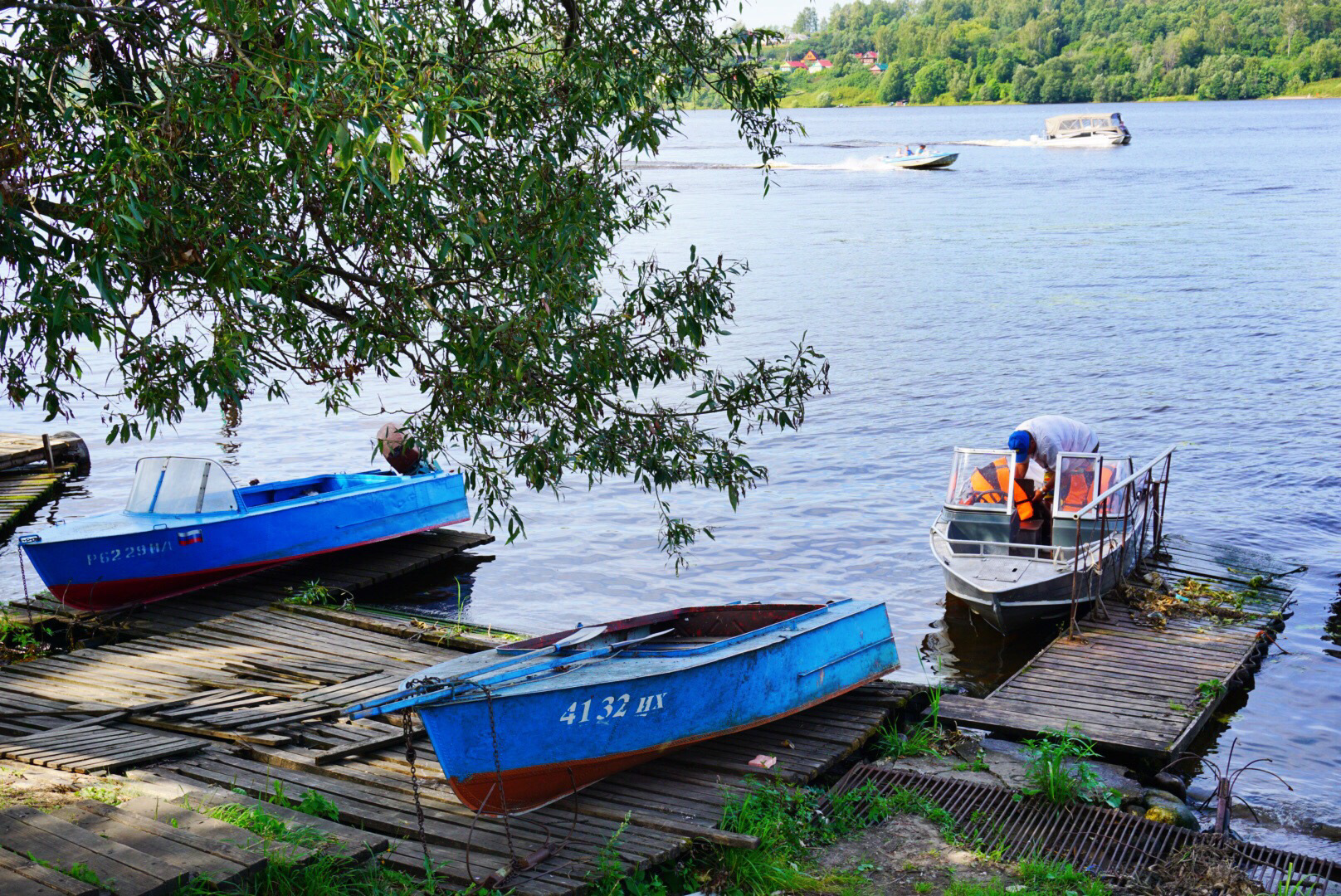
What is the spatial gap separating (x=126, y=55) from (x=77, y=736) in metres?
5.11

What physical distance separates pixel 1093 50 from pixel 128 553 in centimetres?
15804

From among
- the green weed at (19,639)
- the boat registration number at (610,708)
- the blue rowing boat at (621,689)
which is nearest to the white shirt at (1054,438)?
the blue rowing boat at (621,689)

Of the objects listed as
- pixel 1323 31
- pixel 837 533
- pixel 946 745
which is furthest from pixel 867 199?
pixel 1323 31

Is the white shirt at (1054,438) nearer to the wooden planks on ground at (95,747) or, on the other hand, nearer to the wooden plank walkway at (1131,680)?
the wooden plank walkway at (1131,680)

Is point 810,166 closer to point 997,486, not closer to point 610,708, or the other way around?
point 997,486

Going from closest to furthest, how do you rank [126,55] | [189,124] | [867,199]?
[189,124] < [126,55] < [867,199]

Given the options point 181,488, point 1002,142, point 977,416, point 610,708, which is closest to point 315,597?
point 181,488

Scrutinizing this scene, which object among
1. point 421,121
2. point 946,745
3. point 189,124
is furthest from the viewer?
point 946,745

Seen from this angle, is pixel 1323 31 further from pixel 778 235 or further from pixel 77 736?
pixel 77 736

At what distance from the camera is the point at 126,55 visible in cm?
714

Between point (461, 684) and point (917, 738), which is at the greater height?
point (461, 684)

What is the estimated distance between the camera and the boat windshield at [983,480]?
599 inches

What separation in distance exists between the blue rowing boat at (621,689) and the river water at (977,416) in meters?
Result: 3.68

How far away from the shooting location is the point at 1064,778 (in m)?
9.26
